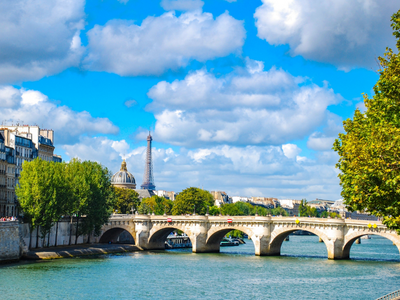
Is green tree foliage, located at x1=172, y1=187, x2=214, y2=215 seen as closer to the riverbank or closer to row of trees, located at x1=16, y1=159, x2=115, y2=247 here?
row of trees, located at x1=16, y1=159, x2=115, y2=247

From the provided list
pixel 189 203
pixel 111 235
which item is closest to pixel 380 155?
pixel 111 235

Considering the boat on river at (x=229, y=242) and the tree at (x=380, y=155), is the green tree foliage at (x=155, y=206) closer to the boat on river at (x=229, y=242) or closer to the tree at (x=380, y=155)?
the boat on river at (x=229, y=242)

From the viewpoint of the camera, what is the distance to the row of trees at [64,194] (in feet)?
226

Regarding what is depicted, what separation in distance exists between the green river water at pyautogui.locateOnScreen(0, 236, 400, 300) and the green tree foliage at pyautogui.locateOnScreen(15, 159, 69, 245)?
599cm

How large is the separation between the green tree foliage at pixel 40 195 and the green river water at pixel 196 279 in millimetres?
5986

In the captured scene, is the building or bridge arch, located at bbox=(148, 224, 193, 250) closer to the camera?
the building

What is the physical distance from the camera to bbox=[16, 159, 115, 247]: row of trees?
68750 mm

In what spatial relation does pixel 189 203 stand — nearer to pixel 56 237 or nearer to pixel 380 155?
pixel 56 237

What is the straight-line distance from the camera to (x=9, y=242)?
61125mm

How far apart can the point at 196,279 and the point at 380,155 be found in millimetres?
32152

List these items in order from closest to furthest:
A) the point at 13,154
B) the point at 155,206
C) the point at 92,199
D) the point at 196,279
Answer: the point at 196,279 → the point at 92,199 → the point at 13,154 → the point at 155,206

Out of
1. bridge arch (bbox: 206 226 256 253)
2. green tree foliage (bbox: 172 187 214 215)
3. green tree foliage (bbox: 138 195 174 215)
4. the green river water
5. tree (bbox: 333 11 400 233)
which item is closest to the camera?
tree (bbox: 333 11 400 233)

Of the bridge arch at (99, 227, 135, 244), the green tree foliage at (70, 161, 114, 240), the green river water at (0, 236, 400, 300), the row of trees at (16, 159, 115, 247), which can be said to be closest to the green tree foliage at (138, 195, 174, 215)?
the bridge arch at (99, 227, 135, 244)

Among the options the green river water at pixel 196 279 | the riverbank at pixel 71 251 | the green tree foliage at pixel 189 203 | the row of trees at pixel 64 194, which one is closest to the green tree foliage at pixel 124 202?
the green tree foliage at pixel 189 203
